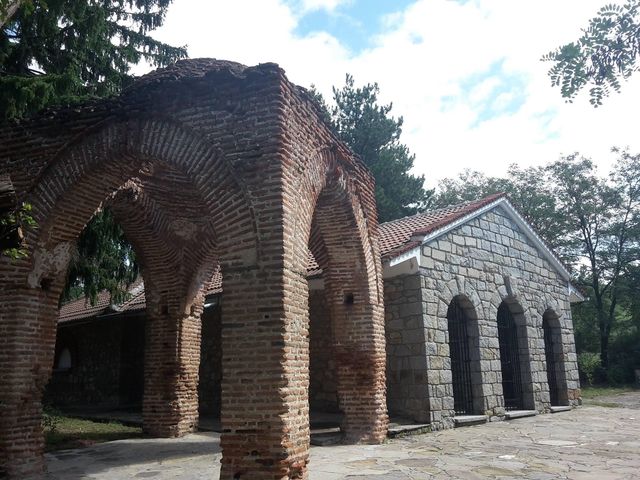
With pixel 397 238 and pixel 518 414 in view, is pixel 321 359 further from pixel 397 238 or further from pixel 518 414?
pixel 518 414

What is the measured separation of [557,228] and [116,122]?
996 inches

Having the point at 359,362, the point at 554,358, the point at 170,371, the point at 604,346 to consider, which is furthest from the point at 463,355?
the point at 604,346

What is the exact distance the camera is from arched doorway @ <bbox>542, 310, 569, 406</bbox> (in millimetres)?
13930

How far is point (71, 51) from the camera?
11.4m

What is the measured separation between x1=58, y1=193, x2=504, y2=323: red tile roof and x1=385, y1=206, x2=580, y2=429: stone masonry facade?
0.32 m

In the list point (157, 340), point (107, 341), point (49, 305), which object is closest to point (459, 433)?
point (157, 340)

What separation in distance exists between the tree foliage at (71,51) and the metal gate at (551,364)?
1183 cm

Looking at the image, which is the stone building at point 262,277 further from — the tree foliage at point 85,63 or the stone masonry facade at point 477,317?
the tree foliage at point 85,63

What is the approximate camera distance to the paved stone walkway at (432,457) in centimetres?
627

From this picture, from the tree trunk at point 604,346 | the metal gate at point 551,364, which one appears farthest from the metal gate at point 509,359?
the tree trunk at point 604,346

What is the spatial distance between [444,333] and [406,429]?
2.07 m

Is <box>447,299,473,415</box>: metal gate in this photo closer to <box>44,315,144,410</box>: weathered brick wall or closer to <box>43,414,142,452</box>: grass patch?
<box>43,414,142,452</box>: grass patch

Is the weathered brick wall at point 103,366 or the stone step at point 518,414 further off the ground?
the weathered brick wall at point 103,366

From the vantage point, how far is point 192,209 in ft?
30.9
